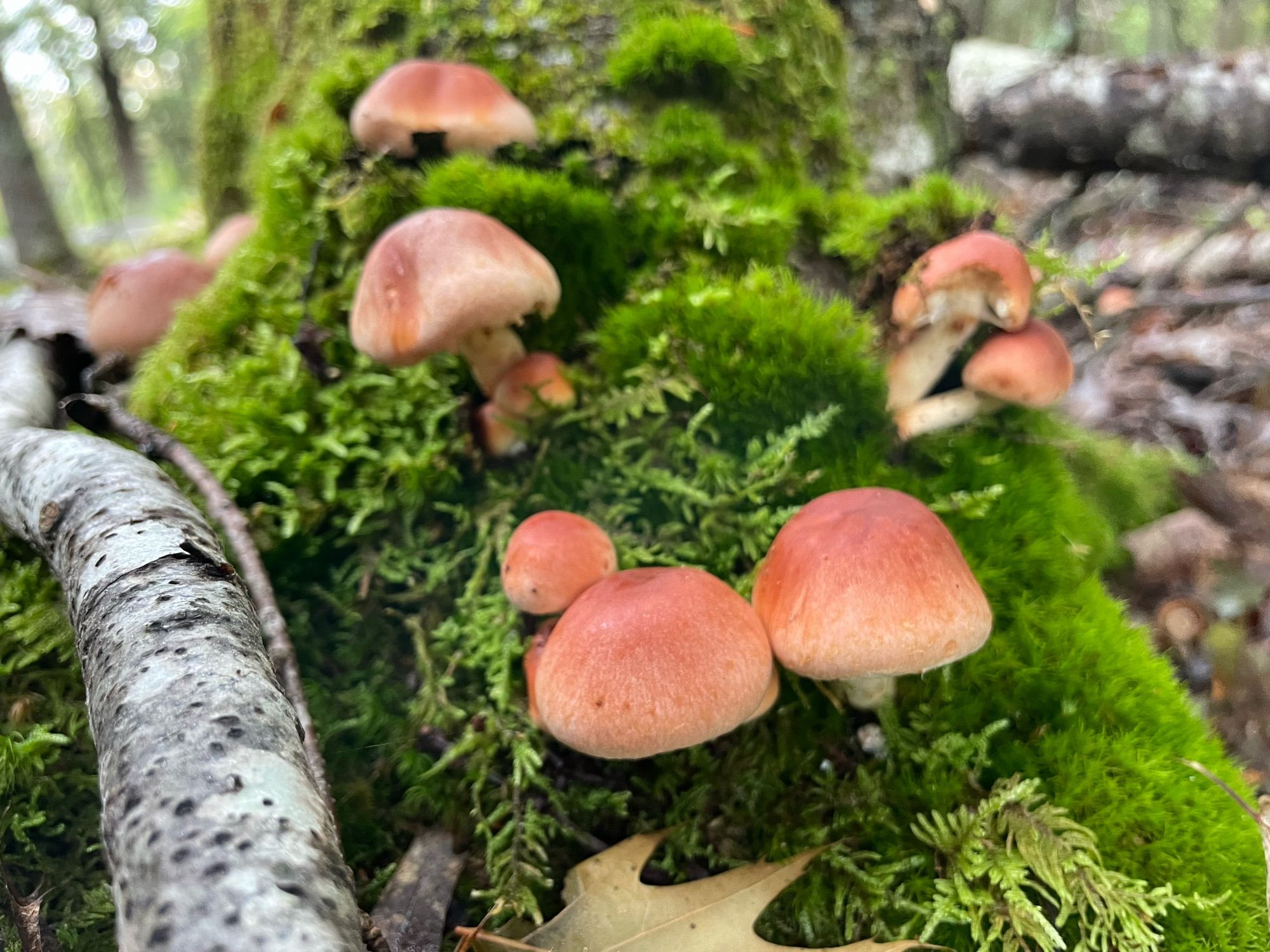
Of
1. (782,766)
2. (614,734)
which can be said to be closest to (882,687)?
(782,766)

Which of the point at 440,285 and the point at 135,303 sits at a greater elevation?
the point at 440,285

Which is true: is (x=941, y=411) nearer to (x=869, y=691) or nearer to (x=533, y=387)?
(x=869, y=691)

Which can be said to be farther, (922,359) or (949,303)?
(922,359)

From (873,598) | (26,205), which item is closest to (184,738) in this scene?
(873,598)

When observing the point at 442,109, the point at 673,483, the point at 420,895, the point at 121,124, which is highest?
the point at 442,109

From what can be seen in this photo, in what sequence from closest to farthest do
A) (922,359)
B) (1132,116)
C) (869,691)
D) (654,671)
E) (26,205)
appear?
(654,671), (869,691), (922,359), (1132,116), (26,205)

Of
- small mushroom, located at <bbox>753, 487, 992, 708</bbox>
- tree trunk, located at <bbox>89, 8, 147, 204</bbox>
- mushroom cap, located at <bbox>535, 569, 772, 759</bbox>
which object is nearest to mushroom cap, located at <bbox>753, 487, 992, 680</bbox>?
small mushroom, located at <bbox>753, 487, 992, 708</bbox>
